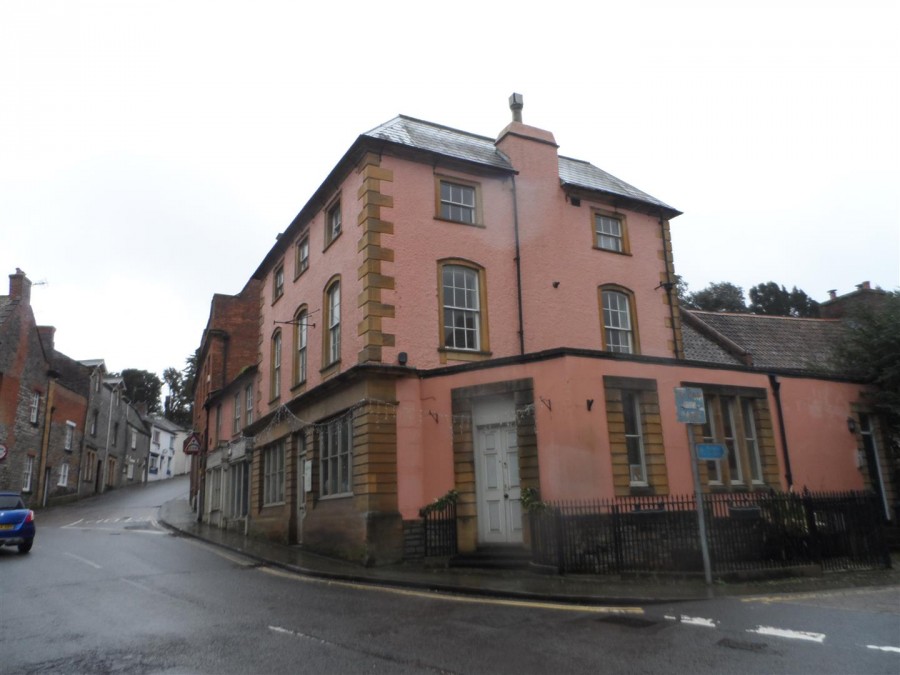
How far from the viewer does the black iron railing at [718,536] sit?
448 inches

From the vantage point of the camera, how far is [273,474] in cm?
2208

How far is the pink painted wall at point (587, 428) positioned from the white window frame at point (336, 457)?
165cm

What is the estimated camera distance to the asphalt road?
6188mm

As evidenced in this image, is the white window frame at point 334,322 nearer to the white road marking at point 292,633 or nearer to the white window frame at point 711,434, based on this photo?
the white window frame at point 711,434

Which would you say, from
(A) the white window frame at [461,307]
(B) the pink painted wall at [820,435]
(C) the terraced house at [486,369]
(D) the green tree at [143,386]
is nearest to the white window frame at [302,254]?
(C) the terraced house at [486,369]

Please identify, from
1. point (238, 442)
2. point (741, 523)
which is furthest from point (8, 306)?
point (741, 523)

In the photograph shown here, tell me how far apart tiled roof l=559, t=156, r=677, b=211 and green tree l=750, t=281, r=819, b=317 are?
33.2m

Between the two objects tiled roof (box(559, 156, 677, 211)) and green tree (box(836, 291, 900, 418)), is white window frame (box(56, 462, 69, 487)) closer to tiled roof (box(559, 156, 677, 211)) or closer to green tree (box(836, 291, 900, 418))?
tiled roof (box(559, 156, 677, 211))

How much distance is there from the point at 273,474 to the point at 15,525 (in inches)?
300

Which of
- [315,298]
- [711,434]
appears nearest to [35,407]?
[315,298]

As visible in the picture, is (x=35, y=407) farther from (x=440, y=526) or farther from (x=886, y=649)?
(x=886, y=649)

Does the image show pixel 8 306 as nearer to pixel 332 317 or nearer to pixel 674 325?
pixel 332 317

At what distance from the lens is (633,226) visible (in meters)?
20.7

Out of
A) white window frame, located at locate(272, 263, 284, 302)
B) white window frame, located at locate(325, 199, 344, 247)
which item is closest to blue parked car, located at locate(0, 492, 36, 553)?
white window frame, located at locate(325, 199, 344, 247)
